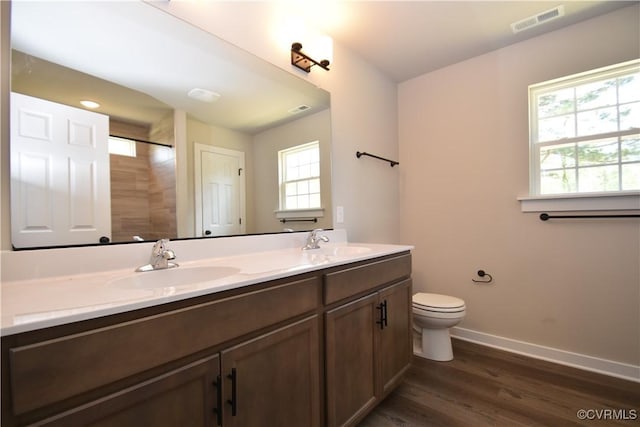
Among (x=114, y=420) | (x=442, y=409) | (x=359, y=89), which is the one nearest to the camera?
(x=114, y=420)

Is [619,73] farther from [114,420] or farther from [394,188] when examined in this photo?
[114,420]

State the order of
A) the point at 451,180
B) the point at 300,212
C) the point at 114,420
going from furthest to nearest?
the point at 451,180
the point at 300,212
the point at 114,420

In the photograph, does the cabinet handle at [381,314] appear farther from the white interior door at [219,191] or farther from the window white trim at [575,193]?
the window white trim at [575,193]

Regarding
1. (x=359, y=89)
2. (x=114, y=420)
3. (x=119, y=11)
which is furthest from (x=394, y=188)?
(x=114, y=420)

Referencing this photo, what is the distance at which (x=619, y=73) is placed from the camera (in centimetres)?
193

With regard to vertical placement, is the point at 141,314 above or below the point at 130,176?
below

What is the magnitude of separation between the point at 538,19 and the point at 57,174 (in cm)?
288

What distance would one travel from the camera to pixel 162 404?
0.72 m

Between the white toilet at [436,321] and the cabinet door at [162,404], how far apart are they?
1658 mm

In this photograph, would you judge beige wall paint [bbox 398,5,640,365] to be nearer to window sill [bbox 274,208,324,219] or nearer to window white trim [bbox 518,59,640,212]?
window white trim [bbox 518,59,640,212]

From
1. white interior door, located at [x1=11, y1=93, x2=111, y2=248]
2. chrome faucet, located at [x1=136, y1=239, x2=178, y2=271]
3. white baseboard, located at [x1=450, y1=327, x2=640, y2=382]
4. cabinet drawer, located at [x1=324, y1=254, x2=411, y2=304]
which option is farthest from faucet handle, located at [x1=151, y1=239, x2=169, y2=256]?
white baseboard, located at [x1=450, y1=327, x2=640, y2=382]

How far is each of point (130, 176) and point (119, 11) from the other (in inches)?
25.5

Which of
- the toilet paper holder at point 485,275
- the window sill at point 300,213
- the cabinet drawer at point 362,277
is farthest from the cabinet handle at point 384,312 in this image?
the toilet paper holder at point 485,275

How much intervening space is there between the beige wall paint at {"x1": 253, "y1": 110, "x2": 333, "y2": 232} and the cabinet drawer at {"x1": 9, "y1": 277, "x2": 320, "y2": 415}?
0.77 metres
